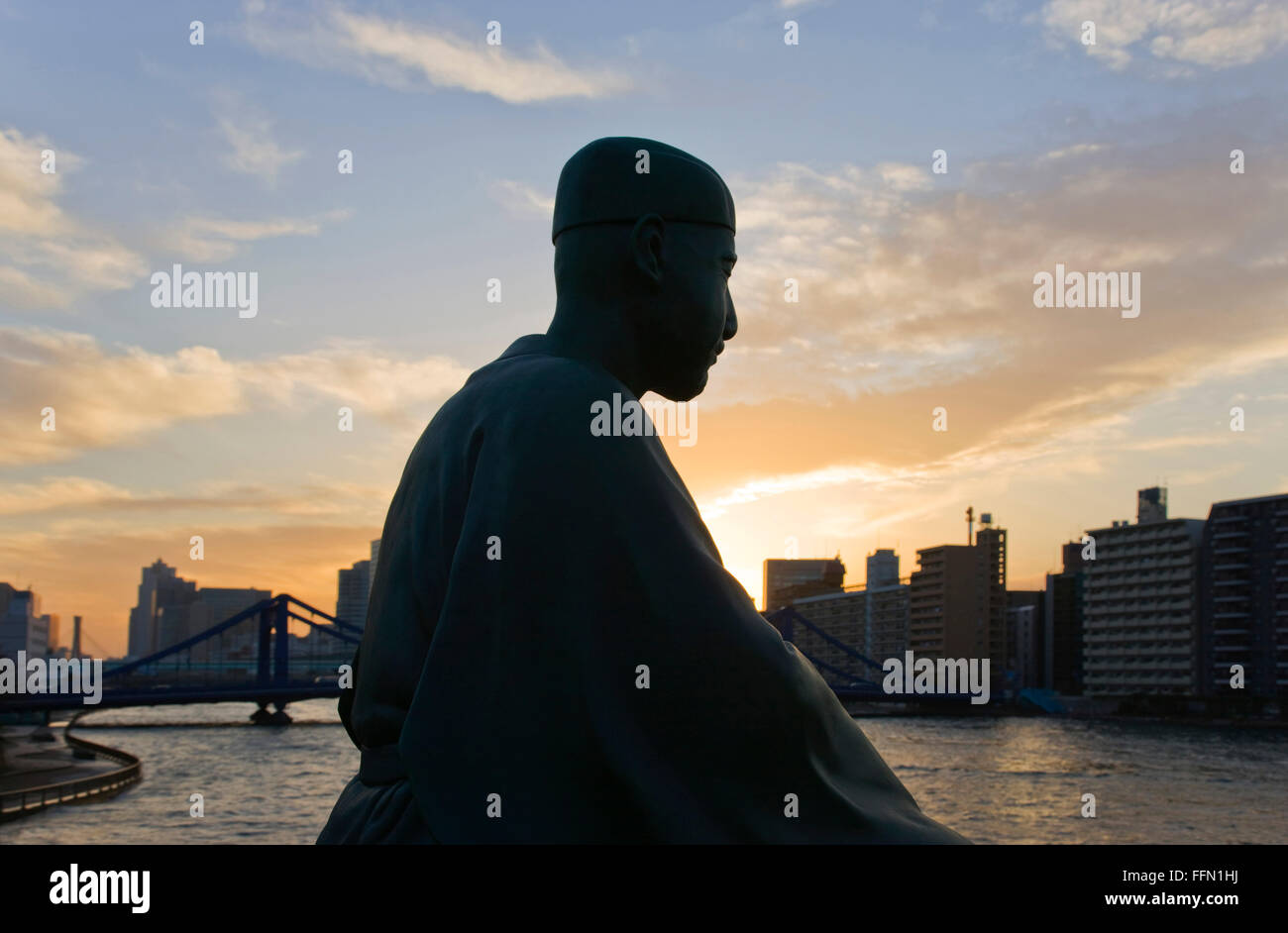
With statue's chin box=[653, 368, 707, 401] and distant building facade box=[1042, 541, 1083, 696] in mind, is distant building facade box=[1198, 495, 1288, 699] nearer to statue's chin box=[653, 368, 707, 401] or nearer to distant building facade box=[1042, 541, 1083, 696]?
distant building facade box=[1042, 541, 1083, 696]

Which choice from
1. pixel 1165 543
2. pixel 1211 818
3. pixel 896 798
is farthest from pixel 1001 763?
pixel 896 798

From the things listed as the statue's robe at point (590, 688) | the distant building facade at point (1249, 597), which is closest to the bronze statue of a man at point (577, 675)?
the statue's robe at point (590, 688)

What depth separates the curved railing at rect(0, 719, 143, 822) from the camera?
926 inches

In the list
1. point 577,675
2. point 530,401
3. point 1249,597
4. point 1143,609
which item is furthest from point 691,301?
point 1143,609

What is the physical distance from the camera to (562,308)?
1.81m

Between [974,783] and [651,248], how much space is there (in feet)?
105

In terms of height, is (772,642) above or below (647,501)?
below

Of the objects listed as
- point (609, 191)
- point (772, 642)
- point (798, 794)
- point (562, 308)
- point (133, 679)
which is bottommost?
point (133, 679)

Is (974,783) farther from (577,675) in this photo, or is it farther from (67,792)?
(577,675)

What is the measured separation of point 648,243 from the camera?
1743 mm

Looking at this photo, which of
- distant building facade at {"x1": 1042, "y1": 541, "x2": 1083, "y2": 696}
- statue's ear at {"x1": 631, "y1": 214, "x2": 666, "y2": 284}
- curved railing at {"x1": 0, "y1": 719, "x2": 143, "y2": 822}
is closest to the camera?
statue's ear at {"x1": 631, "y1": 214, "x2": 666, "y2": 284}

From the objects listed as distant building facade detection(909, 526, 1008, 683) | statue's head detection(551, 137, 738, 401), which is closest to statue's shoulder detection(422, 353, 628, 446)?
statue's head detection(551, 137, 738, 401)
